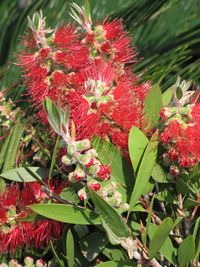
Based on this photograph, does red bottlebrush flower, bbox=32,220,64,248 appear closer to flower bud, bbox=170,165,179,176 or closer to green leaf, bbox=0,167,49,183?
green leaf, bbox=0,167,49,183

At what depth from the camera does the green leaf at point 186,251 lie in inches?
22.7

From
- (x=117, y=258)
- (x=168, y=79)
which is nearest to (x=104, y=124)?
(x=117, y=258)

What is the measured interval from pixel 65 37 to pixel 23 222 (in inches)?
8.8

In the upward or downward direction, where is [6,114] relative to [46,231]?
upward

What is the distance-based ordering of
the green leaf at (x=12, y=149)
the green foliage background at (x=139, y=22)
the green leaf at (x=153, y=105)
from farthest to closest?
Result: the green foliage background at (x=139, y=22) → the green leaf at (x=12, y=149) → the green leaf at (x=153, y=105)

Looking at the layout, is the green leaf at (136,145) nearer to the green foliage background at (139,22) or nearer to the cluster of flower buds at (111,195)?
the cluster of flower buds at (111,195)

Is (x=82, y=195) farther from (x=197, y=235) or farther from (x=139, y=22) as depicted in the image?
(x=139, y=22)

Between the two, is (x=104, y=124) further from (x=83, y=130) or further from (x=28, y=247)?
(x=28, y=247)

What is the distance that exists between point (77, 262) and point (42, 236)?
5 cm

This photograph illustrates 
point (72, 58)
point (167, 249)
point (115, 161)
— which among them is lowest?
point (167, 249)

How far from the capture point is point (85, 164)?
0.55m

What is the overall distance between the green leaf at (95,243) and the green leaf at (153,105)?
0.14m

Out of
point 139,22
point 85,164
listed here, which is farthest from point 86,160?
point 139,22

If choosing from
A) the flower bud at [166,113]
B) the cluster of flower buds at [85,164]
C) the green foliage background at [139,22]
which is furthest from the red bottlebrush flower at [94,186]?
the green foliage background at [139,22]
